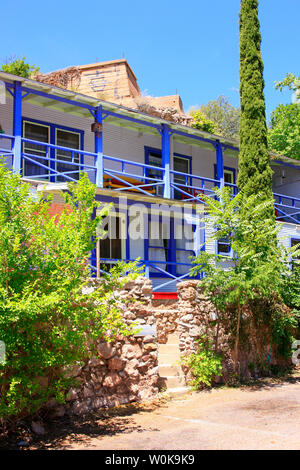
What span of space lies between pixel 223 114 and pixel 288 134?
13.7 m

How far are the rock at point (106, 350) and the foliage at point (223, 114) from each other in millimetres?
30568

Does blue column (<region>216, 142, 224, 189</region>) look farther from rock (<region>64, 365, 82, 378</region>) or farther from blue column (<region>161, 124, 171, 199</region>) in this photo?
rock (<region>64, 365, 82, 378</region>)

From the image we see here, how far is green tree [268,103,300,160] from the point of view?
25.9 metres

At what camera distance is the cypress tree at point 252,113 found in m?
15.2

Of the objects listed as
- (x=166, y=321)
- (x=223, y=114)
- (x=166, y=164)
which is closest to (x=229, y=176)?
(x=166, y=164)

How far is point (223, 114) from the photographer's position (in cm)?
3928

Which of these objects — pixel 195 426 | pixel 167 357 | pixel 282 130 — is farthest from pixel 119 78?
pixel 195 426

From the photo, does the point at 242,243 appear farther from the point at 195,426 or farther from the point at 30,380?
the point at 30,380

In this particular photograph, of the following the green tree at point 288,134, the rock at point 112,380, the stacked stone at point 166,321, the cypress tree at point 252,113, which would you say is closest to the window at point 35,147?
the stacked stone at point 166,321

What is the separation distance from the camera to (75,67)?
82.9 feet

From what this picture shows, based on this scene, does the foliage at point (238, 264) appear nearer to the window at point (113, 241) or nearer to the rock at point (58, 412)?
the rock at point (58, 412)

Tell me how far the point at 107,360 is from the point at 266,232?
457cm

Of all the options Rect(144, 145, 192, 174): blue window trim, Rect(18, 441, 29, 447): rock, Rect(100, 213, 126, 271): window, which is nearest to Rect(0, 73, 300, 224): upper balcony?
Rect(144, 145, 192, 174): blue window trim

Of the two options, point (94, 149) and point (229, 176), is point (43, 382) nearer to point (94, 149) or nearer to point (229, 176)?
point (94, 149)
